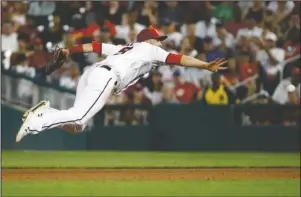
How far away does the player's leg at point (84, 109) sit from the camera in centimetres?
508

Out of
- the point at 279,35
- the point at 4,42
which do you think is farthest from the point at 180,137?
the point at 4,42

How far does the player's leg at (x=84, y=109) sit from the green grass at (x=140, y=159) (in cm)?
680

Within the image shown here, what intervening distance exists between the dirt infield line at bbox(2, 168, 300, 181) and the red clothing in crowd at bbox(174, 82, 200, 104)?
244cm

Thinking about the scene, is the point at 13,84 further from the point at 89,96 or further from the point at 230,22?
the point at 89,96

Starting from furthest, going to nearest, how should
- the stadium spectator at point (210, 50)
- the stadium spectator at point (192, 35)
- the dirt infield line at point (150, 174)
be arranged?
the stadium spectator at point (192, 35) → the stadium spectator at point (210, 50) → the dirt infield line at point (150, 174)

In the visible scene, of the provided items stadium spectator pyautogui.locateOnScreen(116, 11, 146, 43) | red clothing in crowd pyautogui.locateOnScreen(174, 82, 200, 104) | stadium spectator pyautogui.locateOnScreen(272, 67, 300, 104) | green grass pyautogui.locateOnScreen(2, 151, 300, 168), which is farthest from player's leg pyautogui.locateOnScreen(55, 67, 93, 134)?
stadium spectator pyautogui.locateOnScreen(272, 67, 300, 104)

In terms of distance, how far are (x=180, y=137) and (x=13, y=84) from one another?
3.25 metres

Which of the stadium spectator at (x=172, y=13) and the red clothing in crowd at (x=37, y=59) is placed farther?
the stadium spectator at (x=172, y=13)

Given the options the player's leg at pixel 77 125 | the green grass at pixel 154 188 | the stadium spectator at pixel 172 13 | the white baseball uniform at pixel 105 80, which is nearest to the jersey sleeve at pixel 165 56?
the white baseball uniform at pixel 105 80

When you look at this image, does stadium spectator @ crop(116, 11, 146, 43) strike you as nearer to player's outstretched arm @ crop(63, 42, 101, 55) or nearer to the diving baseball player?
the diving baseball player

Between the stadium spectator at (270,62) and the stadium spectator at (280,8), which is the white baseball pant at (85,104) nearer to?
the stadium spectator at (270,62)

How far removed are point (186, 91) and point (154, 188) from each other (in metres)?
4.23

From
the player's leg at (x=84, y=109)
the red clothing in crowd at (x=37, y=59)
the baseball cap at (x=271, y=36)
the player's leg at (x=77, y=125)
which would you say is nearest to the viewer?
the player's leg at (x=84, y=109)

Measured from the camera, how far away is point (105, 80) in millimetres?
5246
